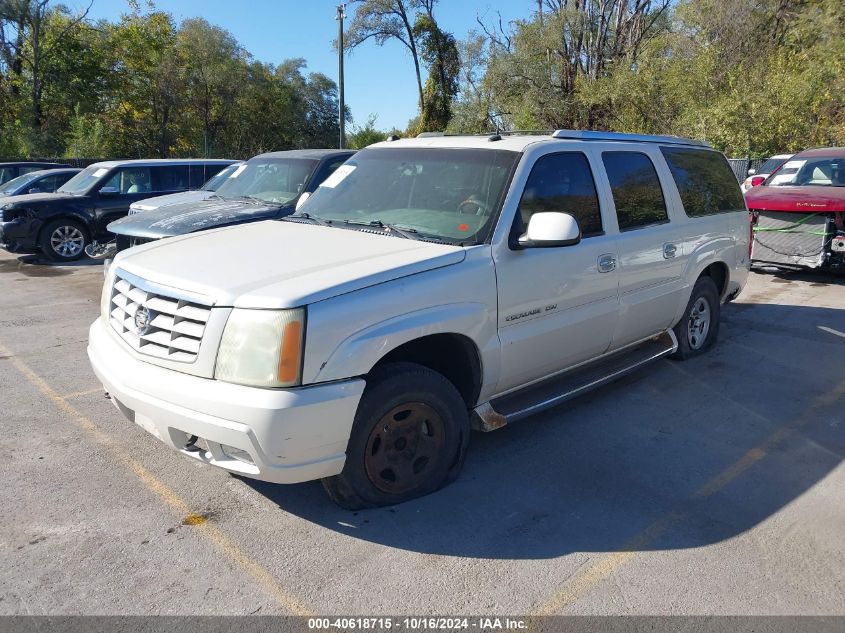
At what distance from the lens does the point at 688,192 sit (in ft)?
18.4

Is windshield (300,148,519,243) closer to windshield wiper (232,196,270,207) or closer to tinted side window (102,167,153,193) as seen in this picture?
windshield wiper (232,196,270,207)

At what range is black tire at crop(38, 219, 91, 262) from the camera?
38.5 feet

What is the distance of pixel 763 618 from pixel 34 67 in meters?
32.2

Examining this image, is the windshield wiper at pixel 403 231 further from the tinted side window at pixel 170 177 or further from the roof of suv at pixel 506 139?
the tinted side window at pixel 170 177

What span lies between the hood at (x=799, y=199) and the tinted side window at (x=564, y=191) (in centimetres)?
619

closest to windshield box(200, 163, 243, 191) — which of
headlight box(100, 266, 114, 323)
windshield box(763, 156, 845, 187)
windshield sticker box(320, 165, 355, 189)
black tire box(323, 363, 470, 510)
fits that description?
windshield sticker box(320, 165, 355, 189)

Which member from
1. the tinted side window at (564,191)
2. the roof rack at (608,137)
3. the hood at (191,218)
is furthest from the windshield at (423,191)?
the hood at (191,218)

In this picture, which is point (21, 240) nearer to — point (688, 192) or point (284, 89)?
point (688, 192)

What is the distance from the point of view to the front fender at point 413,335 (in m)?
3.09

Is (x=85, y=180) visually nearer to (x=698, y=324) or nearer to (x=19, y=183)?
(x=19, y=183)

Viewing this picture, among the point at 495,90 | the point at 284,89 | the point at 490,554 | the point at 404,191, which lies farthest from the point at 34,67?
the point at 490,554

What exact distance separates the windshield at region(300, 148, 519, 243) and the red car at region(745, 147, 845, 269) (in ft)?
23.4

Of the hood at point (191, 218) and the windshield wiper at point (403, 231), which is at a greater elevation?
the windshield wiper at point (403, 231)

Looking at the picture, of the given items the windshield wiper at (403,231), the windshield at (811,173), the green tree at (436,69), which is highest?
the green tree at (436,69)
